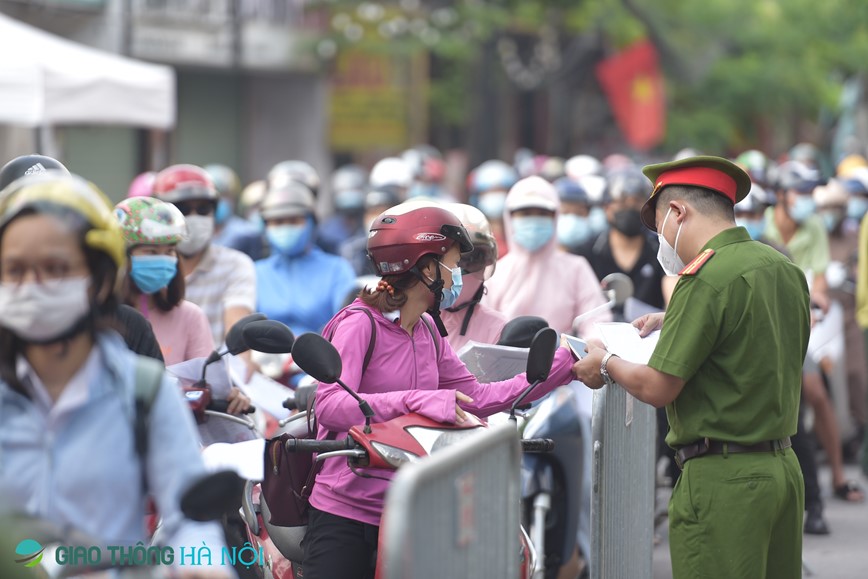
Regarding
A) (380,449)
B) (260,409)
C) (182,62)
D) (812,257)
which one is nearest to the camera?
(380,449)

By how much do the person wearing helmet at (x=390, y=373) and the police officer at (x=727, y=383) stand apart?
568mm

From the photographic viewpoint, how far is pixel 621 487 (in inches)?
212

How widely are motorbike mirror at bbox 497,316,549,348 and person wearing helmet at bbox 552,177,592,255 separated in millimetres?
4996

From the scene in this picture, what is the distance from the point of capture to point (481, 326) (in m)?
6.20

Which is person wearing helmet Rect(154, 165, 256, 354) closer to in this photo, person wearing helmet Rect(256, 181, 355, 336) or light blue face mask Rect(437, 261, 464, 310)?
person wearing helmet Rect(256, 181, 355, 336)

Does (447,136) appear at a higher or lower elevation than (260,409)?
higher

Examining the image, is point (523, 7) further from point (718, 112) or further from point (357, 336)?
point (357, 336)

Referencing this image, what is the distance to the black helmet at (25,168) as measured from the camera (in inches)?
207

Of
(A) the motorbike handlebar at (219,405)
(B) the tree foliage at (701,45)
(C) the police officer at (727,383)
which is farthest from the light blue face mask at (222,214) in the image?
(B) the tree foliage at (701,45)

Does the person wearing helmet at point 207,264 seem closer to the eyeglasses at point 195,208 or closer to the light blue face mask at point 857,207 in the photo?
the eyeglasses at point 195,208

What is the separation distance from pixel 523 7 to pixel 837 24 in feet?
17.9

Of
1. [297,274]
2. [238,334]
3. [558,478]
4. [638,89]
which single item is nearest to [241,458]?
[238,334]

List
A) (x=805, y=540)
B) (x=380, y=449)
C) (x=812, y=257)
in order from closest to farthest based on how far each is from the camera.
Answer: (x=380, y=449) < (x=805, y=540) < (x=812, y=257)

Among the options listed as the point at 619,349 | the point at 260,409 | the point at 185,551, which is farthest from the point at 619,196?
the point at 185,551
